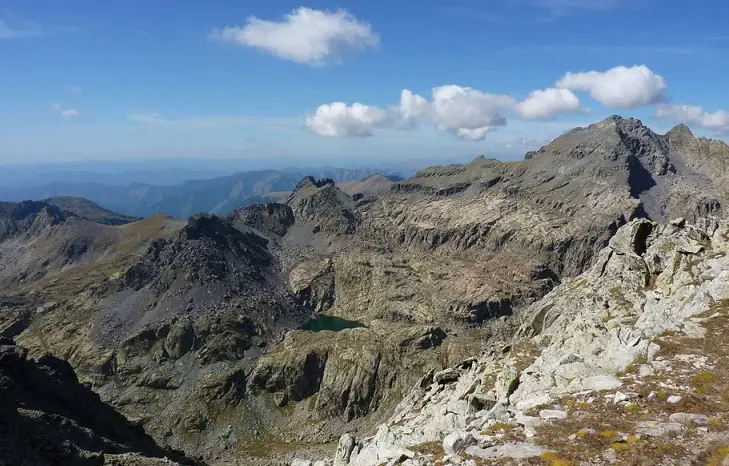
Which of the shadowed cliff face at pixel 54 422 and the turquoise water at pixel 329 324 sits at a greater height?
the shadowed cliff face at pixel 54 422

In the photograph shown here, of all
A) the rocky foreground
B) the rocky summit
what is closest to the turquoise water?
the rocky summit

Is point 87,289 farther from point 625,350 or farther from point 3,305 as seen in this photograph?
point 625,350

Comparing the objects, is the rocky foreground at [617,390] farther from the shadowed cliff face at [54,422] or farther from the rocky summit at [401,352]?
the shadowed cliff face at [54,422]

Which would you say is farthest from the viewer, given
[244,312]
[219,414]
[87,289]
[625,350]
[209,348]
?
[87,289]

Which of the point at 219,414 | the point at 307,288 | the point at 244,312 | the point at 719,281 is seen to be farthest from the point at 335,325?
the point at 719,281

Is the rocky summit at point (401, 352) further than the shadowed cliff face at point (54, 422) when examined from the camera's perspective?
No

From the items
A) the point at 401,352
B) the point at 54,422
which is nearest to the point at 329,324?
the point at 401,352

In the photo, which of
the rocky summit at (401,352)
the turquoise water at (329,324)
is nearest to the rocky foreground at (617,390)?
the rocky summit at (401,352)
